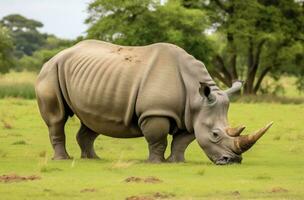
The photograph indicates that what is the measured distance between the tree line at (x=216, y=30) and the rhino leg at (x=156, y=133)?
2865cm

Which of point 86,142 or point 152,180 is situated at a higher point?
point 152,180

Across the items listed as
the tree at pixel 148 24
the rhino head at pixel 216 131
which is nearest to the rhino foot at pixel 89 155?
the rhino head at pixel 216 131

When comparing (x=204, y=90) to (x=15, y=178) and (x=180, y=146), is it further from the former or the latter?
(x=15, y=178)

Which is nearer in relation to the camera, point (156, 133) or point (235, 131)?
point (235, 131)

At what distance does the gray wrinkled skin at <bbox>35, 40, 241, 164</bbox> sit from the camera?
1408 centimetres

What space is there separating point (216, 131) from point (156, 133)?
1.01m

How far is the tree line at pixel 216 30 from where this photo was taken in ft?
145

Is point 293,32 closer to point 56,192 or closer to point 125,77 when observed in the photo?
point 125,77

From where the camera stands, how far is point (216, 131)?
13.9 m

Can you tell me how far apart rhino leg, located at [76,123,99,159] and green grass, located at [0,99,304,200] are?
0.75ft

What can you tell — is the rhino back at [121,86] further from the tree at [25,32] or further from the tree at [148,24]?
the tree at [25,32]

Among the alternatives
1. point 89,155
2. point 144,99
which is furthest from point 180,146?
point 89,155

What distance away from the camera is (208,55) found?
45.8 m

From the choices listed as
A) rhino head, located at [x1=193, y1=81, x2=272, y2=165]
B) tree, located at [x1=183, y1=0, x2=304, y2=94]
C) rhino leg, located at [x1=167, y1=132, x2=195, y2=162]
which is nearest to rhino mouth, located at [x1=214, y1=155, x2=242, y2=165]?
rhino head, located at [x1=193, y1=81, x2=272, y2=165]
